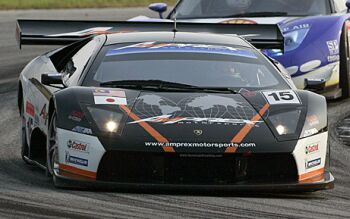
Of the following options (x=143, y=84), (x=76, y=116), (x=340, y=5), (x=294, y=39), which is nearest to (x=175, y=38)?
(x=143, y=84)

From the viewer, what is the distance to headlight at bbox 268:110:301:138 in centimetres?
727

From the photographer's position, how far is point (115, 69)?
27.0ft

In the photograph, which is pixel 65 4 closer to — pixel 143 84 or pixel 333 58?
pixel 333 58

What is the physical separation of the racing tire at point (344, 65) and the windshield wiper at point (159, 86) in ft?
→ 16.8

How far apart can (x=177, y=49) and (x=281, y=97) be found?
1109 mm

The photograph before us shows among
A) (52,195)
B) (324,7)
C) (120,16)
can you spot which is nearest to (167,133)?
(52,195)

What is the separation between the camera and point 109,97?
752 cm

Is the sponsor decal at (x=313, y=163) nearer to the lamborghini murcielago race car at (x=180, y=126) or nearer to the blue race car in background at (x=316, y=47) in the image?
the lamborghini murcielago race car at (x=180, y=126)

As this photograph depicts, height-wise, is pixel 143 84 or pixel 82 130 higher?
pixel 82 130

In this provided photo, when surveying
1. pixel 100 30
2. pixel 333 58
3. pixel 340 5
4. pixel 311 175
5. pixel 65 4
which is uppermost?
pixel 311 175

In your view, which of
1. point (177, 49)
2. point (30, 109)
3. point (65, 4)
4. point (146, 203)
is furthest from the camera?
point (65, 4)

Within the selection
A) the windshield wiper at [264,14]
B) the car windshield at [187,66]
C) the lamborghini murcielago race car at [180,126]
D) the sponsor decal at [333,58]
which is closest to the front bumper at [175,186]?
the lamborghini murcielago race car at [180,126]

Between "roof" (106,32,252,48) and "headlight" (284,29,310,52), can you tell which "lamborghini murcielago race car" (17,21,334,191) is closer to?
"roof" (106,32,252,48)

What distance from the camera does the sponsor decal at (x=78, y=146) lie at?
23.2ft
